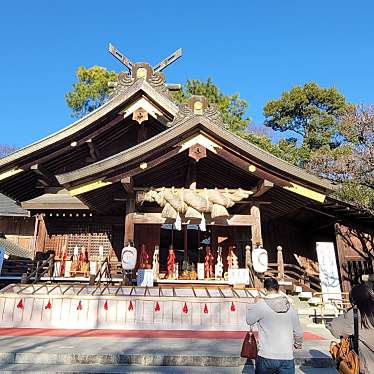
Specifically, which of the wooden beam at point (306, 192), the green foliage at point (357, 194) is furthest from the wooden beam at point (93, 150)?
the green foliage at point (357, 194)

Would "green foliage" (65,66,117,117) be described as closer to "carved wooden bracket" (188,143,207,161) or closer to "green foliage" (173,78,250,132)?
"green foliage" (173,78,250,132)

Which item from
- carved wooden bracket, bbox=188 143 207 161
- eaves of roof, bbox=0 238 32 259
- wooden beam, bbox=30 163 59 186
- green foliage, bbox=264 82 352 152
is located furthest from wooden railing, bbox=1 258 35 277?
green foliage, bbox=264 82 352 152

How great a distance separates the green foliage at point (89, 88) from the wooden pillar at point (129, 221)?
18.0 meters

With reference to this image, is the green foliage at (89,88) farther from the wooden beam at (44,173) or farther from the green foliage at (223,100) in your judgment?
the wooden beam at (44,173)

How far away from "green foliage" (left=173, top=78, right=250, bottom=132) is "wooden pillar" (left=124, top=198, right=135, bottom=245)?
1545 centimetres

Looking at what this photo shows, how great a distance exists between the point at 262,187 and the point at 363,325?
610cm

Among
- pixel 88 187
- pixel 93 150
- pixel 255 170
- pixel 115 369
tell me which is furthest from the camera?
pixel 93 150

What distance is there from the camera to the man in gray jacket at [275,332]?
121 inches

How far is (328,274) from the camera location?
1007cm

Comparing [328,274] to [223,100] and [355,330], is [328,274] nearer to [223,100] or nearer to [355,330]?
[355,330]

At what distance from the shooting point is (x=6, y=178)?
1091cm

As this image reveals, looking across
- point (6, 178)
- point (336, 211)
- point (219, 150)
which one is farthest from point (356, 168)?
point (6, 178)

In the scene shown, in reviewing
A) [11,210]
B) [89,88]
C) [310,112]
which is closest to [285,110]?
[310,112]

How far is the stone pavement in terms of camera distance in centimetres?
454
